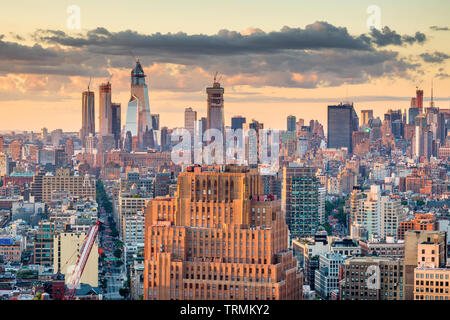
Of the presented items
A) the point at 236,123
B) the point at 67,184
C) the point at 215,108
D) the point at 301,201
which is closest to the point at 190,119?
the point at 215,108

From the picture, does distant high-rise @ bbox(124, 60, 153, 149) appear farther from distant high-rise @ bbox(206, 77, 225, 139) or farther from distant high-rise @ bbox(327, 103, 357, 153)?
distant high-rise @ bbox(327, 103, 357, 153)

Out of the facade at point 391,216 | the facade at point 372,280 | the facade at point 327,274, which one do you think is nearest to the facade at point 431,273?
the facade at point 372,280

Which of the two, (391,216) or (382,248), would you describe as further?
(391,216)

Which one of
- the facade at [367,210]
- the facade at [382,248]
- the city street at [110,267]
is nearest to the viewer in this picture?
the city street at [110,267]

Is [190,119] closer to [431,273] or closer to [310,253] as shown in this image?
[310,253]

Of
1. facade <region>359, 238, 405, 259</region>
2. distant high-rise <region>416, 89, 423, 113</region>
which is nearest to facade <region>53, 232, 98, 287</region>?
facade <region>359, 238, 405, 259</region>

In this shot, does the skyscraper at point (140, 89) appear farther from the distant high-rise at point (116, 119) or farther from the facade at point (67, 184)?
the facade at point (67, 184)
